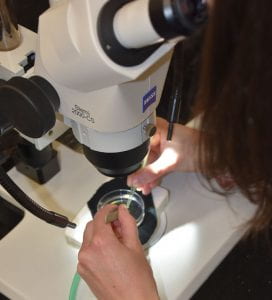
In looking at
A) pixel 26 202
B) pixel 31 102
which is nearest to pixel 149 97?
pixel 31 102

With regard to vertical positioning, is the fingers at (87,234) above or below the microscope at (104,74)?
below

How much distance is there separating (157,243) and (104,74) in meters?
0.52

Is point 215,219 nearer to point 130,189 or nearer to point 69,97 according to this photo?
point 130,189

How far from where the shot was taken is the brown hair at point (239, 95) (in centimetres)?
58

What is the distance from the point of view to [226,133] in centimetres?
71

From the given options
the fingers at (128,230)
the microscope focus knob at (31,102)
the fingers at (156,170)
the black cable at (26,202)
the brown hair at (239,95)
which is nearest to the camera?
the brown hair at (239,95)

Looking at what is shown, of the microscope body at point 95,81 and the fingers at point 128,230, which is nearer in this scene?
the microscope body at point 95,81

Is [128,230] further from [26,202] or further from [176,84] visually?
[176,84]

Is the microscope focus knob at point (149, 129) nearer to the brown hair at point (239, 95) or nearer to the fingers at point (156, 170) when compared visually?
the brown hair at point (239, 95)

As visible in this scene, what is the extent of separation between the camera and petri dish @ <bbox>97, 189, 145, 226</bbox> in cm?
114

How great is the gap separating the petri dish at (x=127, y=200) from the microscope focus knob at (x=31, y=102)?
38cm

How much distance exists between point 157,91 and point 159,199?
394 millimetres

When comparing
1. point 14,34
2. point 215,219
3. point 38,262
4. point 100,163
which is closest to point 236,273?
point 215,219

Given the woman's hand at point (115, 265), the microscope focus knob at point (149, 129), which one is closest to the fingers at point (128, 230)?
the woman's hand at point (115, 265)
